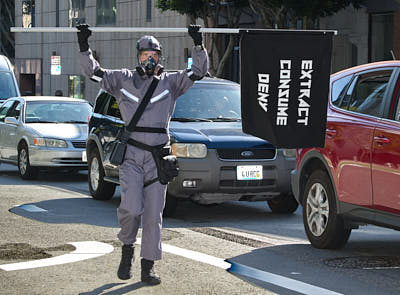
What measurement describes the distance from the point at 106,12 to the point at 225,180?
1525 inches

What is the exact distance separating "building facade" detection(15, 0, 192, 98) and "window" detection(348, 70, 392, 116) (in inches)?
1212

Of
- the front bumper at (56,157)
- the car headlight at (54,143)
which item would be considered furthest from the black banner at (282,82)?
the car headlight at (54,143)

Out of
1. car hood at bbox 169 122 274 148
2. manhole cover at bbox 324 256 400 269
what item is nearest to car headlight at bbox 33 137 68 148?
car hood at bbox 169 122 274 148

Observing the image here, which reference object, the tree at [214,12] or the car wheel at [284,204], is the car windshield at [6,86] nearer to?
the tree at [214,12]

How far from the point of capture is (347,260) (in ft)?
26.5

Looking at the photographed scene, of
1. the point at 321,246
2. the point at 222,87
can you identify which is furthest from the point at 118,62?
the point at 321,246

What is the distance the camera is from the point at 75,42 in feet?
170

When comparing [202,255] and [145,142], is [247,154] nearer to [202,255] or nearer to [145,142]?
[202,255]

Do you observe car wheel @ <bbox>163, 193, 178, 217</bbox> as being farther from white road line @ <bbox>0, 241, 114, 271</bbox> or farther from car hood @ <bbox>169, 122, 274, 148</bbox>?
white road line @ <bbox>0, 241, 114, 271</bbox>

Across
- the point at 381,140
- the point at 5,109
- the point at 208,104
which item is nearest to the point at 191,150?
the point at 208,104

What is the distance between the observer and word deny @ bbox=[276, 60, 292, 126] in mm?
7996

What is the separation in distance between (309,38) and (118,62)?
1565 inches

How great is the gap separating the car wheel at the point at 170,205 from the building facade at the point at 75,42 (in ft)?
93.2

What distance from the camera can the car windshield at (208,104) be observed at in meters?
11.9
